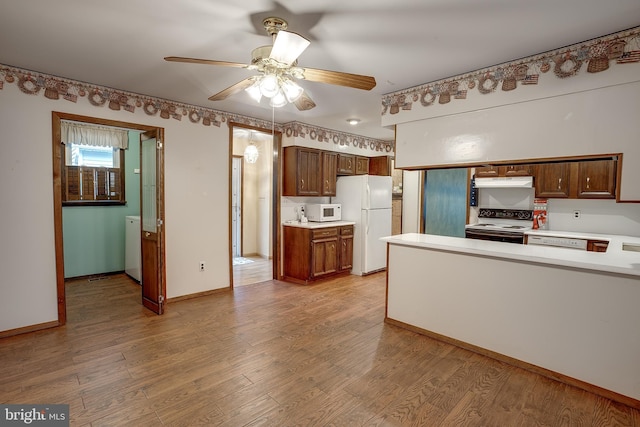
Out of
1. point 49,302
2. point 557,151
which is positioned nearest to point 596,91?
point 557,151

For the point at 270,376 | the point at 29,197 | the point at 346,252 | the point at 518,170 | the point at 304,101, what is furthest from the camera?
the point at 346,252

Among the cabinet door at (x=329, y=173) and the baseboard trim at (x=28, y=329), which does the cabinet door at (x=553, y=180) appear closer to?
the cabinet door at (x=329, y=173)

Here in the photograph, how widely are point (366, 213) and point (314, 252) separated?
3.72ft

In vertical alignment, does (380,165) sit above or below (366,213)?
above

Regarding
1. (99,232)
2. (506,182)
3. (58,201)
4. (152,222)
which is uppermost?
(506,182)

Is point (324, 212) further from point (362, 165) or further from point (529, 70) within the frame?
point (529, 70)

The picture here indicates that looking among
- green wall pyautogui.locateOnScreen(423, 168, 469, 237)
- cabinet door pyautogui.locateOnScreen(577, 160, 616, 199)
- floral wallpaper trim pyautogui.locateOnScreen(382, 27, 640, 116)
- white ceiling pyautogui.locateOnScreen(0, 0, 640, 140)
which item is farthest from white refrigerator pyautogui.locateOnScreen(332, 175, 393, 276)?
cabinet door pyautogui.locateOnScreen(577, 160, 616, 199)

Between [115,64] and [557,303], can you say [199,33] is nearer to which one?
[115,64]

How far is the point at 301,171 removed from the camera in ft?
15.9

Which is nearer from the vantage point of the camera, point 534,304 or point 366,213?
point 534,304

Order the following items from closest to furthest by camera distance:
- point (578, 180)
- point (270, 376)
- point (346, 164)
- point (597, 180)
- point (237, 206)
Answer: point (270, 376) < point (597, 180) < point (578, 180) < point (346, 164) < point (237, 206)

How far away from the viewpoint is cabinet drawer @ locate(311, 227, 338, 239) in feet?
15.5

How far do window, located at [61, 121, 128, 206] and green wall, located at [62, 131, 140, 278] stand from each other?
0.11 m

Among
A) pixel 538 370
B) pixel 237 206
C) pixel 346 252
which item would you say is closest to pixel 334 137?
pixel 346 252
